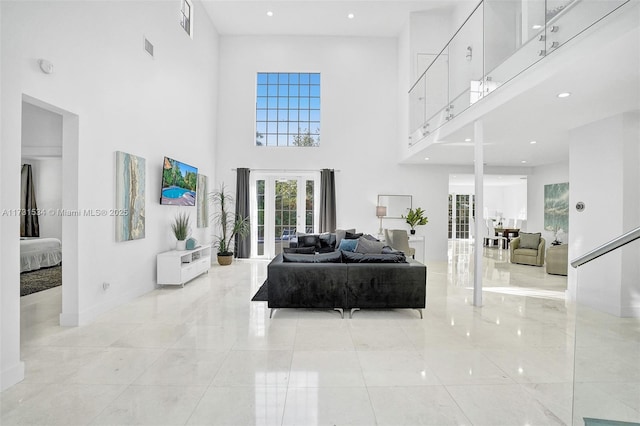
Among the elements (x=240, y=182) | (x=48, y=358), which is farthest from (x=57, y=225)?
(x=48, y=358)

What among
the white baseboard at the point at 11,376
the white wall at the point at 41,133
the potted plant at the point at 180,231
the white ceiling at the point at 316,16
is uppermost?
the white ceiling at the point at 316,16

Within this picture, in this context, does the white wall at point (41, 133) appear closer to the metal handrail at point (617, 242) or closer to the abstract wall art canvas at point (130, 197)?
the abstract wall art canvas at point (130, 197)

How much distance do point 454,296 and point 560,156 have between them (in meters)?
5.26

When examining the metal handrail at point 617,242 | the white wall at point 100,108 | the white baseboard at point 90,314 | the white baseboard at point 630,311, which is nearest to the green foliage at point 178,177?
the white wall at point 100,108

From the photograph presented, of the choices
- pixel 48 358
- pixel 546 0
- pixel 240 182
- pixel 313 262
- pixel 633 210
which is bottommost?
pixel 48 358

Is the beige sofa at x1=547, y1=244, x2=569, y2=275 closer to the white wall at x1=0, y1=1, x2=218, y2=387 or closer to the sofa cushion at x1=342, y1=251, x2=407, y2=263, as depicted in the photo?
the sofa cushion at x1=342, y1=251, x2=407, y2=263

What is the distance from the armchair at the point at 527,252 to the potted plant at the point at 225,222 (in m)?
6.95

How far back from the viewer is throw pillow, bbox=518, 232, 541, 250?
8198 mm

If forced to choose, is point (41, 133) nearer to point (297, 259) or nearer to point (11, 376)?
point (11, 376)

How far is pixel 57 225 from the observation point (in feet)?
27.3

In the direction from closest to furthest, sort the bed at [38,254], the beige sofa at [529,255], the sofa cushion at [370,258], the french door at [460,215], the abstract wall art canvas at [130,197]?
1. the sofa cushion at [370,258]
2. the abstract wall art canvas at [130,197]
3. the bed at [38,254]
4. the beige sofa at [529,255]
5. the french door at [460,215]

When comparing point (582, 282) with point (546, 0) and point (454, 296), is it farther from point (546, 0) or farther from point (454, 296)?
point (546, 0)

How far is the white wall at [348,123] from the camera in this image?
9.06 metres

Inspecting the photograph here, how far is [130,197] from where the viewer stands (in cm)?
478
